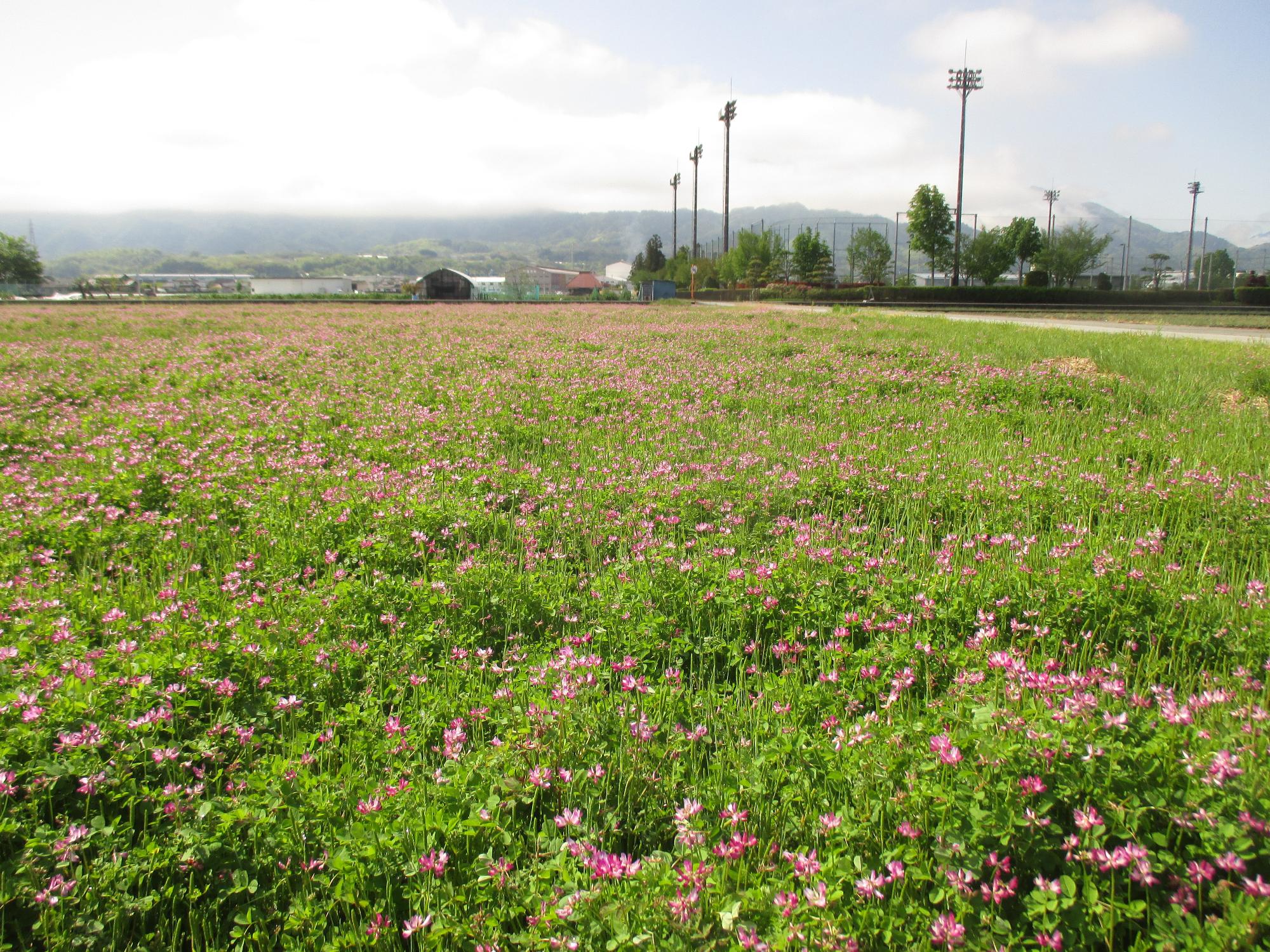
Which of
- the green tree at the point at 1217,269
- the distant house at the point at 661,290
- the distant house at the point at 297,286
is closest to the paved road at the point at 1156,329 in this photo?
the distant house at the point at 661,290

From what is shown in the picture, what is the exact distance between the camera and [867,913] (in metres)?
2.07

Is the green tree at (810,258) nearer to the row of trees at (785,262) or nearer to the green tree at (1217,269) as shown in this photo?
the row of trees at (785,262)

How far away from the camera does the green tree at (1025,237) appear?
249 ft

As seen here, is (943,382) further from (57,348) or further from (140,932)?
(57,348)

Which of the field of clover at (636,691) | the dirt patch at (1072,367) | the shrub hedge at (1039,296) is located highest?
the shrub hedge at (1039,296)

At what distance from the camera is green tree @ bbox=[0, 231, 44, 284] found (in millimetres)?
104562

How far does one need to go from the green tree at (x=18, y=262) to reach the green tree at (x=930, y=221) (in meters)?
118

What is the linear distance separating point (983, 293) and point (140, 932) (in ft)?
187

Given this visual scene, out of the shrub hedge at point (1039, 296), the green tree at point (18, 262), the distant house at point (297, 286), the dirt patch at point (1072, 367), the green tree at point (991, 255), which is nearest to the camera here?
the dirt patch at point (1072, 367)

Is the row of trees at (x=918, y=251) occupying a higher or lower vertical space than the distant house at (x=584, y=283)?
lower

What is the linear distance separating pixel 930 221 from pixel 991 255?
12.6 m

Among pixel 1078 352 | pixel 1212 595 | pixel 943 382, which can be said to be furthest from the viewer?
pixel 1078 352

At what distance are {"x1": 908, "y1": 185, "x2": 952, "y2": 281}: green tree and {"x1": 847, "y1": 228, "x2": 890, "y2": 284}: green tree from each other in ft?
38.5

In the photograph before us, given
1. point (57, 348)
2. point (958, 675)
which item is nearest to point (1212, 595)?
point (958, 675)
